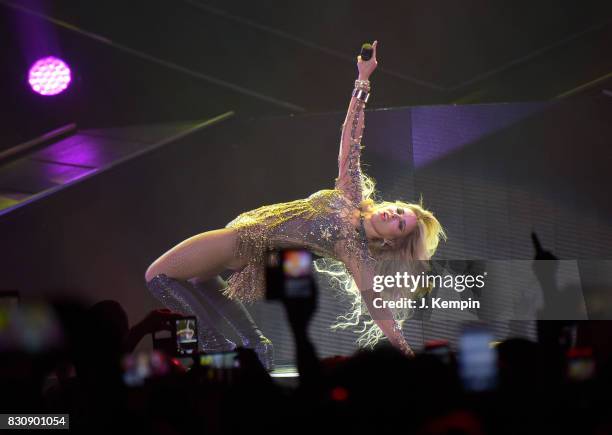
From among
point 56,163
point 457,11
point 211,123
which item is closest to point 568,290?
point 457,11

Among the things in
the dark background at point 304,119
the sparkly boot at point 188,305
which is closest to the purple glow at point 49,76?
the dark background at point 304,119

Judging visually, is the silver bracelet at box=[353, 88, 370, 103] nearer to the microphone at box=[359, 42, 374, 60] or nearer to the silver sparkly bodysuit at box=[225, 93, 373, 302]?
the silver sparkly bodysuit at box=[225, 93, 373, 302]

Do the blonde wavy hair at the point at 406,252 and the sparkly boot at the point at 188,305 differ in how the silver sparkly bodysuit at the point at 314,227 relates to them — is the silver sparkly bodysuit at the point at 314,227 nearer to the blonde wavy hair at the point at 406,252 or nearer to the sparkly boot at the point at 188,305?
the blonde wavy hair at the point at 406,252

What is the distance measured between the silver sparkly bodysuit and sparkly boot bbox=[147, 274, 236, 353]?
195 millimetres

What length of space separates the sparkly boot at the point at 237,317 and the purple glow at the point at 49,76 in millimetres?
1725

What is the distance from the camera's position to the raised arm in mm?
3436

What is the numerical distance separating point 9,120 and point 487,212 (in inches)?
108

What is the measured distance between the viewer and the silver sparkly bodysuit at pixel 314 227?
3432 millimetres

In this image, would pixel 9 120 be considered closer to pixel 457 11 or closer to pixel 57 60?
pixel 57 60

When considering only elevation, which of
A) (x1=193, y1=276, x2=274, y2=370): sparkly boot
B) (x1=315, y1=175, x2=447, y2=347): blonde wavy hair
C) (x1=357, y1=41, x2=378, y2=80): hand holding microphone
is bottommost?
(x1=193, y1=276, x2=274, y2=370): sparkly boot

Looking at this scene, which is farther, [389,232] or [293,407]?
[389,232]

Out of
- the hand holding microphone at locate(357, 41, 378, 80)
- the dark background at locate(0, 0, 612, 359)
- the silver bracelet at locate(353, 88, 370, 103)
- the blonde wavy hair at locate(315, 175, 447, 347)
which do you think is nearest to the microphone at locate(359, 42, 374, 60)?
the hand holding microphone at locate(357, 41, 378, 80)

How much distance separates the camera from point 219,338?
3.41 m

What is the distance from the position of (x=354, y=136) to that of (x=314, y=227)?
453 mm
